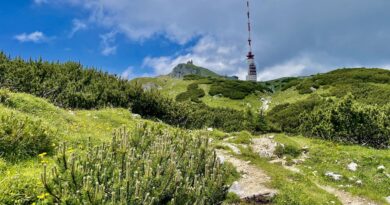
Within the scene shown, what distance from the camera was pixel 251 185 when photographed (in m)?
14.0

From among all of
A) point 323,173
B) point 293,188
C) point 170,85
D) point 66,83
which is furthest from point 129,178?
point 170,85

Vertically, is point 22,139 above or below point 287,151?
above

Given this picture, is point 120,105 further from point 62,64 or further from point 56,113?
point 56,113

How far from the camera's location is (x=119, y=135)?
31.1ft

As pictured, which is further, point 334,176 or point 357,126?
point 357,126

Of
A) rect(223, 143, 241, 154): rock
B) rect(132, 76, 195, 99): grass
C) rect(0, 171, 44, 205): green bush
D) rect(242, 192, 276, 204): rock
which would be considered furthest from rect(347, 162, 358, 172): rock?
rect(132, 76, 195, 99): grass

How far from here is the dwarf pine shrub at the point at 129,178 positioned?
6.55 metres

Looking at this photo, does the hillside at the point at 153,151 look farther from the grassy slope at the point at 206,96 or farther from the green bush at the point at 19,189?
the grassy slope at the point at 206,96

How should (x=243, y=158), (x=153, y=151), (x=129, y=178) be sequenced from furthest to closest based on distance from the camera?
(x=243, y=158)
(x=153, y=151)
(x=129, y=178)

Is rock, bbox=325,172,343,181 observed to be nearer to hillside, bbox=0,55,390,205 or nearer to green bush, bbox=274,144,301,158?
hillside, bbox=0,55,390,205

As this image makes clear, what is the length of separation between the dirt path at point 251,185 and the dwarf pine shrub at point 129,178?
3940 mm

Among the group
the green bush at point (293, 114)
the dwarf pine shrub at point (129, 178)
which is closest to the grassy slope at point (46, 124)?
the dwarf pine shrub at point (129, 178)

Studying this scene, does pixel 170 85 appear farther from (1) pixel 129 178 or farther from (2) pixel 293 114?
(1) pixel 129 178

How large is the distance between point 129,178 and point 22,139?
5244 mm
